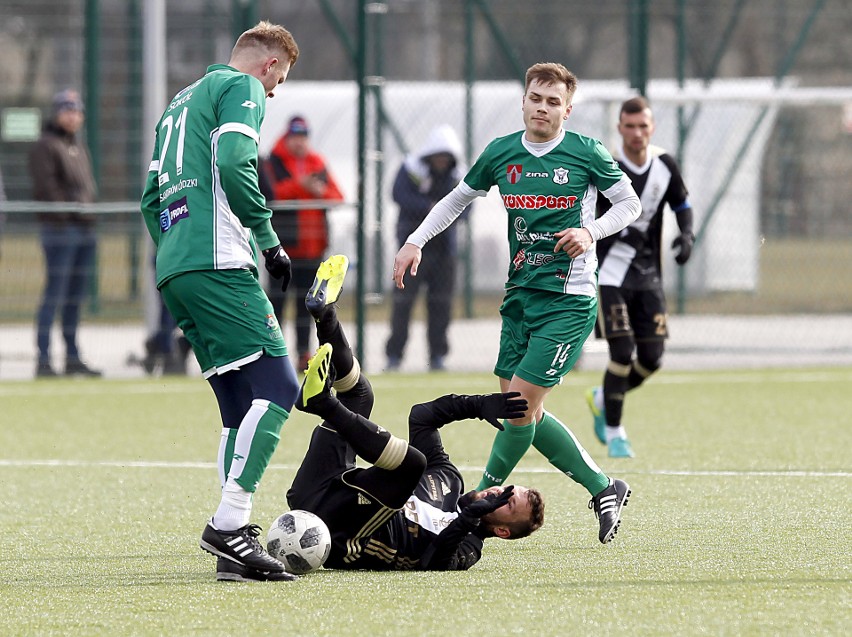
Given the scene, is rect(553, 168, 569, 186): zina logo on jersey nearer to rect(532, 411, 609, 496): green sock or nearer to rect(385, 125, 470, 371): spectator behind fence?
rect(532, 411, 609, 496): green sock

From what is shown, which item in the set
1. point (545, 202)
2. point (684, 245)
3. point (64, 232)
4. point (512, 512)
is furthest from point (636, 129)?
point (64, 232)

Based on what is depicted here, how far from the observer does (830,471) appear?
774 centimetres

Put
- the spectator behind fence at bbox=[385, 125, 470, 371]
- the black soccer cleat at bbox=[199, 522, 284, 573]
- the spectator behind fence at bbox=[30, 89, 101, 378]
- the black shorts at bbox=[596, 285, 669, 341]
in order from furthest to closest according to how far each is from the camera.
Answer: the spectator behind fence at bbox=[385, 125, 470, 371] < the spectator behind fence at bbox=[30, 89, 101, 378] < the black shorts at bbox=[596, 285, 669, 341] < the black soccer cleat at bbox=[199, 522, 284, 573]

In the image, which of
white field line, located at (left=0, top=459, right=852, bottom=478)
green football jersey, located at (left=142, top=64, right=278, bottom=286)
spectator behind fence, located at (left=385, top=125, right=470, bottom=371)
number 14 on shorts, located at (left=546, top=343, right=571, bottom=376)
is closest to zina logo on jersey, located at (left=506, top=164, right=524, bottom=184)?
number 14 on shorts, located at (left=546, top=343, right=571, bottom=376)

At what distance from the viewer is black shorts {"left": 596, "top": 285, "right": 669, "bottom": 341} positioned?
8.41 meters

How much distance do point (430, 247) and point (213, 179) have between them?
299 inches

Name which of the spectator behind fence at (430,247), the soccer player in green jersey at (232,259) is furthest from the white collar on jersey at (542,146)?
the spectator behind fence at (430,247)

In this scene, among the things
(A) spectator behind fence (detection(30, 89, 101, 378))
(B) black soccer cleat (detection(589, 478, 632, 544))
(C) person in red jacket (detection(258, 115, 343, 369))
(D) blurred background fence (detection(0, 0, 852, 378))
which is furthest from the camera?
(D) blurred background fence (detection(0, 0, 852, 378))

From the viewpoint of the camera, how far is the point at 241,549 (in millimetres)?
5266

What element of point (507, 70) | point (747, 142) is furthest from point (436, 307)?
point (507, 70)

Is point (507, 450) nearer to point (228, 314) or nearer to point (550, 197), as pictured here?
point (550, 197)

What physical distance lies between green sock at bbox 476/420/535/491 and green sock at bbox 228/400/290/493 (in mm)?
1184

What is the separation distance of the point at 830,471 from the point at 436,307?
18.4ft

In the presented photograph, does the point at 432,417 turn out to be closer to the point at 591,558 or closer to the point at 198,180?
the point at 591,558
